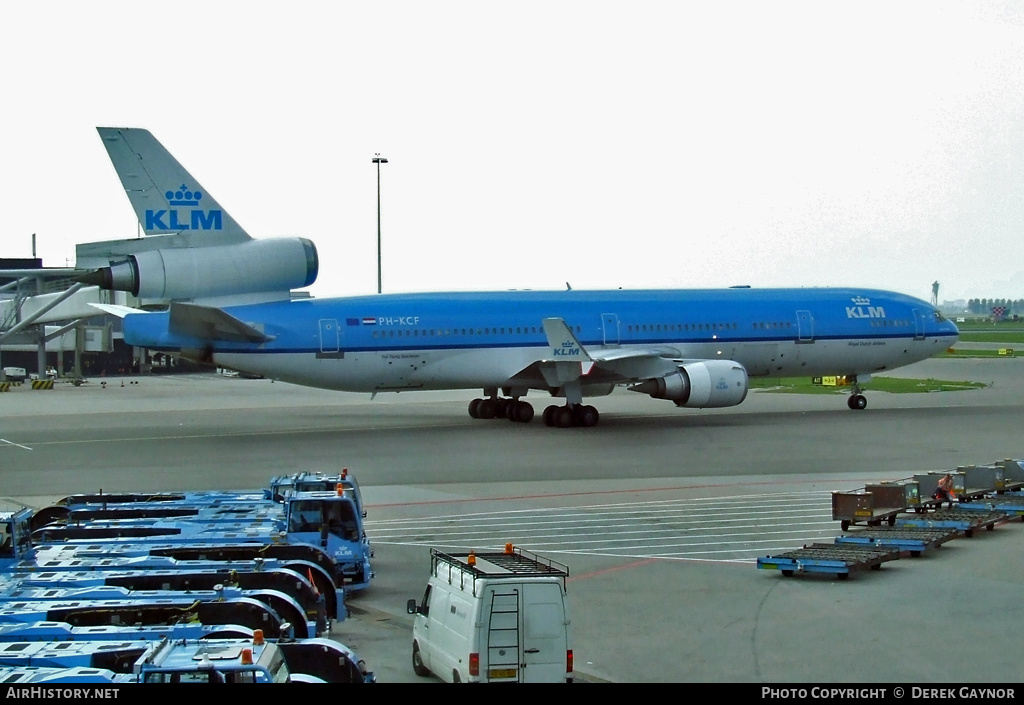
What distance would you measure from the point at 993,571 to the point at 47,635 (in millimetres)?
14053

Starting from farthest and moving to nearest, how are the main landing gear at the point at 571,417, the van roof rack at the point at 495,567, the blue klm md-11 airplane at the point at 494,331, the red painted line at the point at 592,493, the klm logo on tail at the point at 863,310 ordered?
the klm logo on tail at the point at 863,310, the main landing gear at the point at 571,417, the blue klm md-11 airplane at the point at 494,331, the red painted line at the point at 592,493, the van roof rack at the point at 495,567

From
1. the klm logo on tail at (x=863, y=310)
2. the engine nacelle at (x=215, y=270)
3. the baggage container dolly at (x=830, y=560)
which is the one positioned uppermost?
the engine nacelle at (x=215, y=270)

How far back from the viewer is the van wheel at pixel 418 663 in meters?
13.5

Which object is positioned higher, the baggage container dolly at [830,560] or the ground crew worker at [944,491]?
the ground crew worker at [944,491]

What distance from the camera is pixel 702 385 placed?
39844 mm

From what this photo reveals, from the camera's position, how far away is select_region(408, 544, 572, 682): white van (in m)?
12.1

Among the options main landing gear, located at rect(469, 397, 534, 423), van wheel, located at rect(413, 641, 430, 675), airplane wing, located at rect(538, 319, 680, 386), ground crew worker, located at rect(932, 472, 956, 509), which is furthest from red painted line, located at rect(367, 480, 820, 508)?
main landing gear, located at rect(469, 397, 534, 423)

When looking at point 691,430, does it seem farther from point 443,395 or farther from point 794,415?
point 443,395

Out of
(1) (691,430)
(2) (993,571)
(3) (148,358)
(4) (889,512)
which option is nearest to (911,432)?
(1) (691,430)

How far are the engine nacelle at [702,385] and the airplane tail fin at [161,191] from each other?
596 inches

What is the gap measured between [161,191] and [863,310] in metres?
27.2

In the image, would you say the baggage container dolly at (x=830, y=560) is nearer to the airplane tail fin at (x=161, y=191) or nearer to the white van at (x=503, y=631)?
the white van at (x=503, y=631)

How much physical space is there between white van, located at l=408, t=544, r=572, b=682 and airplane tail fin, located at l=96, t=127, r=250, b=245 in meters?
26.2

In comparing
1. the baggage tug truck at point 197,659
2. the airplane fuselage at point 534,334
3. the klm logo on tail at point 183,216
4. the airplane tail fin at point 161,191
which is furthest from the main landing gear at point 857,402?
the baggage tug truck at point 197,659
